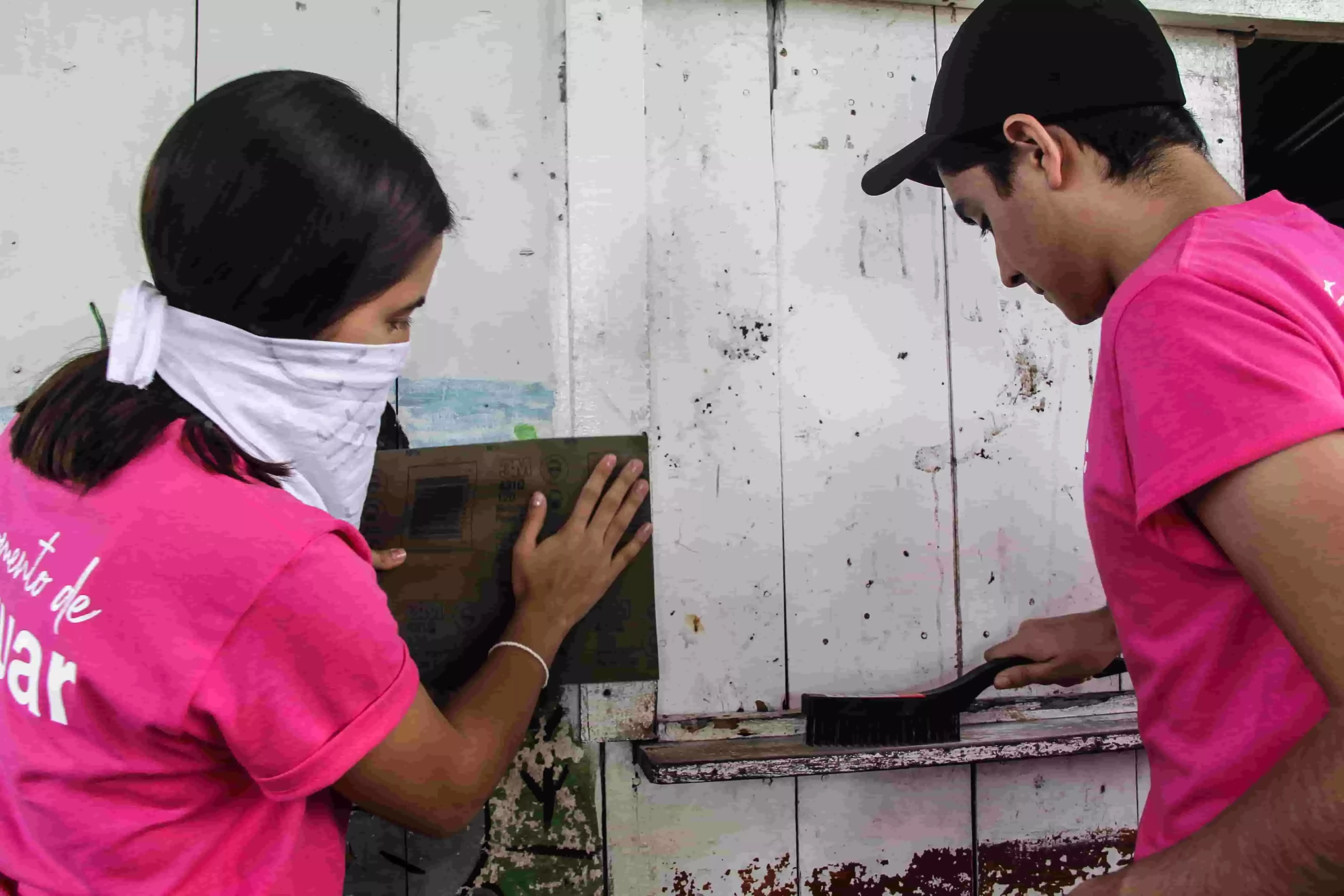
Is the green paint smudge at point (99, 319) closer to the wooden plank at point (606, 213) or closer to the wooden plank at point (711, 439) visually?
the wooden plank at point (606, 213)

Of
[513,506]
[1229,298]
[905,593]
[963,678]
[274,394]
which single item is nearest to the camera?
[1229,298]

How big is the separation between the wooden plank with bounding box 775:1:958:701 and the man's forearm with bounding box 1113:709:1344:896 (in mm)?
587

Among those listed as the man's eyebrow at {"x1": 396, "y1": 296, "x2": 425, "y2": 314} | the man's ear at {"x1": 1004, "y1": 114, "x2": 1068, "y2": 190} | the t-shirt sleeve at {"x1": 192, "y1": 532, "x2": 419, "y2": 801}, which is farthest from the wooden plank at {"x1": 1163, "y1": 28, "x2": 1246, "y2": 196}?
the t-shirt sleeve at {"x1": 192, "y1": 532, "x2": 419, "y2": 801}

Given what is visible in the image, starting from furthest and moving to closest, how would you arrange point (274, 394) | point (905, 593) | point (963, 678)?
point (905, 593) < point (963, 678) < point (274, 394)

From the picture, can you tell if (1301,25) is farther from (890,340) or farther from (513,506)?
(513,506)

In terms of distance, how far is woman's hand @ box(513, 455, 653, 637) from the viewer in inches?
35.2

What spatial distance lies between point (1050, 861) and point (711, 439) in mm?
786

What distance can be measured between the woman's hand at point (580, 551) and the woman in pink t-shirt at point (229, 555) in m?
0.18

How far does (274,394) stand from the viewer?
0.67m

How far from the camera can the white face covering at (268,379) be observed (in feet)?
2.06

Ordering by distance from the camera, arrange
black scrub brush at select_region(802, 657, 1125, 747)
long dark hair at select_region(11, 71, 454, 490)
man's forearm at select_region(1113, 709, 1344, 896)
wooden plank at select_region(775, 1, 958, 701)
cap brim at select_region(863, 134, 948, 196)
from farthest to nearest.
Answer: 1. wooden plank at select_region(775, 1, 958, 701)
2. black scrub brush at select_region(802, 657, 1125, 747)
3. cap brim at select_region(863, 134, 948, 196)
4. long dark hair at select_region(11, 71, 454, 490)
5. man's forearm at select_region(1113, 709, 1344, 896)

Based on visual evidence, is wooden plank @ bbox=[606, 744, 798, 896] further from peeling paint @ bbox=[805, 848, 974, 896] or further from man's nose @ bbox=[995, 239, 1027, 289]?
man's nose @ bbox=[995, 239, 1027, 289]

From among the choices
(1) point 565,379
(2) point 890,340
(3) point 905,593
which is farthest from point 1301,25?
(1) point 565,379

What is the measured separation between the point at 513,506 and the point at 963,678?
593 millimetres
